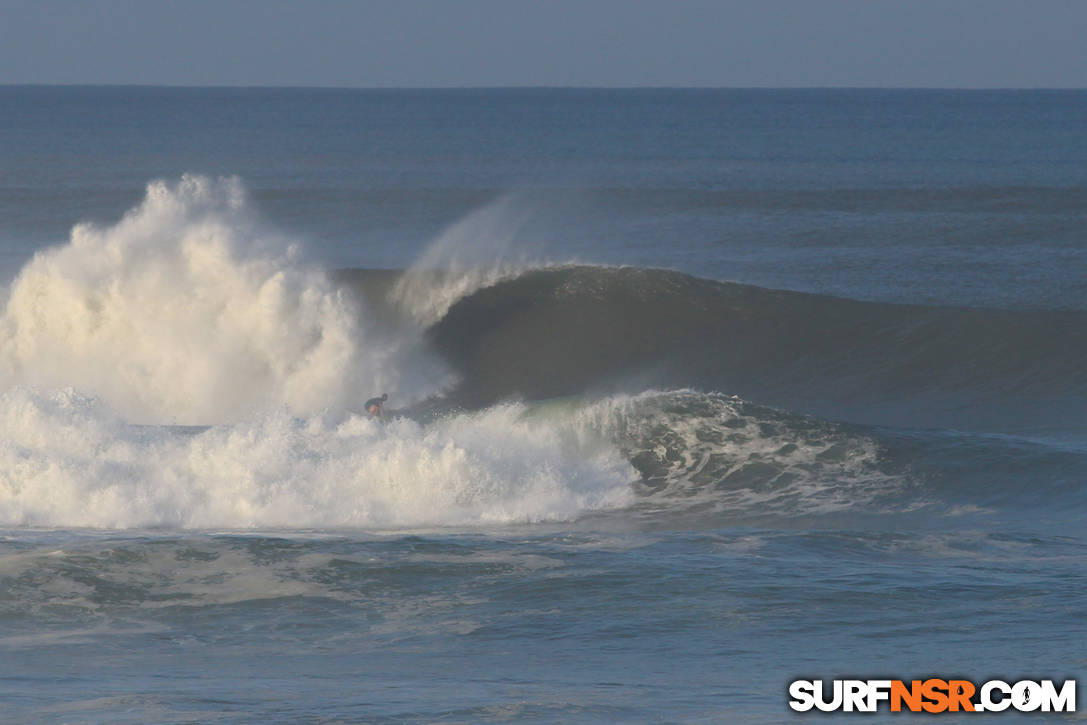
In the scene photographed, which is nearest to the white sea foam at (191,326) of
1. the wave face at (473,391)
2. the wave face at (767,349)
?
the wave face at (473,391)

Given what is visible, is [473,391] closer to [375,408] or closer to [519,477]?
[375,408]

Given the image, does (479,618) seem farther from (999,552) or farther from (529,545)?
(999,552)

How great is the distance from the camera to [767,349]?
2723 centimetres

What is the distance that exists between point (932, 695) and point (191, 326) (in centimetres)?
1876

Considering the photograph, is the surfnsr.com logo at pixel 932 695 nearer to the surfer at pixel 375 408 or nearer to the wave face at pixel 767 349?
the surfer at pixel 375 408

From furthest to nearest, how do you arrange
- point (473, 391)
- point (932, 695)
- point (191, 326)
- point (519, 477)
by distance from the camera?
point (191, 326) < point (473, 391) < point (519, 477) < point (932, 695)

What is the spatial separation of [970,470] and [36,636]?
432 inches

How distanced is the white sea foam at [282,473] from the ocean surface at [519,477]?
5cm

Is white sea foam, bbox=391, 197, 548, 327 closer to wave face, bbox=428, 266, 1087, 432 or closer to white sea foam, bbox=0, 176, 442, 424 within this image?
wave face, bbox=428, 266, 1087, 432

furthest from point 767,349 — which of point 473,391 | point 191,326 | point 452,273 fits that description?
point 191,326

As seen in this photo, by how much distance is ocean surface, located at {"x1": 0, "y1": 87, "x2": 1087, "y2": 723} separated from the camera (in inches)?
411

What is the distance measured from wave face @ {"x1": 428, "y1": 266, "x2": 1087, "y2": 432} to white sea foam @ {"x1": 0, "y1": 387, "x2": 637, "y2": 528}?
740 centimetres

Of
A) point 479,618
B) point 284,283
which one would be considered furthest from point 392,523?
point 284,283

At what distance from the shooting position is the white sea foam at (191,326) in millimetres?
24625
